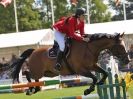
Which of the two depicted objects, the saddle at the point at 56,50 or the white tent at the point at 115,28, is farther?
the white tent at the point at 115,28

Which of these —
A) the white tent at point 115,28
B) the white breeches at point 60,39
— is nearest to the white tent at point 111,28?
the white tent at point 115,28

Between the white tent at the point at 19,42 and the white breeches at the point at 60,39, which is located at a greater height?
the white breeches at the point at 60,39

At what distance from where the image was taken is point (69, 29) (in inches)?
373

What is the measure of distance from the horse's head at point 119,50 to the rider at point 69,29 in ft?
2.12

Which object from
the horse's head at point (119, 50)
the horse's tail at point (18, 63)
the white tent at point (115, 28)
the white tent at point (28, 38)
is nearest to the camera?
the horse's head at point (119, 50)

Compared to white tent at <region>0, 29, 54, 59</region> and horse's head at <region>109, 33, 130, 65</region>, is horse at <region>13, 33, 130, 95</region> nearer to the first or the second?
horse's head at <region>109, 33, 130, 65</region>

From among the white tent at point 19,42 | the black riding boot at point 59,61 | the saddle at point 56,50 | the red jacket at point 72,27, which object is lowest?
the white tent at point 19,42

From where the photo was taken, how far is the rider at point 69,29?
369 inches

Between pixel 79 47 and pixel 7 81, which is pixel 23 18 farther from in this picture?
pixel 79 47

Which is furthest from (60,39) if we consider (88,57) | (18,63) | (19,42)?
(19,42)

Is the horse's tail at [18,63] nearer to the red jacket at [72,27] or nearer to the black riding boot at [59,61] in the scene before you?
the black riding boot at [59,61]

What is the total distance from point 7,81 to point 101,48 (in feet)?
31.5

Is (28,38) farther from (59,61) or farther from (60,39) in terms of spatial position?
(59,61)

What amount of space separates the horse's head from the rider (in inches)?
25.4
